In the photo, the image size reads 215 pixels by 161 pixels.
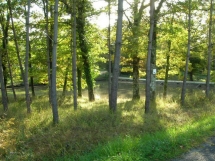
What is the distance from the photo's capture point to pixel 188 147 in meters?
5.16

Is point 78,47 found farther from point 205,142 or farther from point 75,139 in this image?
point 205,142

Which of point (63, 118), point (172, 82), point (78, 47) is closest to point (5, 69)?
point (78, 47)

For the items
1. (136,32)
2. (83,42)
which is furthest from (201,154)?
(83,42)

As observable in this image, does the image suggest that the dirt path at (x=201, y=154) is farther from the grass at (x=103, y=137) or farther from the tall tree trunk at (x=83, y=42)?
the tall tree trunk at (x=83, y=42)

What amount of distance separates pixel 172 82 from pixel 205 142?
3207 centimetres

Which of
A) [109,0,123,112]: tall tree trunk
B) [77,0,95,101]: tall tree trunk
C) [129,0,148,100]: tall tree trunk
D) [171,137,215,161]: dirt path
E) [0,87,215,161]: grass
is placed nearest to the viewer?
[171,137,215,161]: dirt path

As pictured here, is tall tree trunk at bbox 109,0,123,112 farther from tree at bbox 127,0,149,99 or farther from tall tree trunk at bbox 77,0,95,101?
tall tree trunk at bbox 77,0,95,101

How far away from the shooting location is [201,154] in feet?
15.8

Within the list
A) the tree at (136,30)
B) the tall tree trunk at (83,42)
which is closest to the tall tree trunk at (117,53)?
the tree at (136,30)

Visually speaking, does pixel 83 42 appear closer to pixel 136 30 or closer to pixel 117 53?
pixel 136 30

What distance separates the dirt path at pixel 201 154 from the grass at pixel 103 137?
6.9 inches

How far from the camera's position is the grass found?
16.6 feet

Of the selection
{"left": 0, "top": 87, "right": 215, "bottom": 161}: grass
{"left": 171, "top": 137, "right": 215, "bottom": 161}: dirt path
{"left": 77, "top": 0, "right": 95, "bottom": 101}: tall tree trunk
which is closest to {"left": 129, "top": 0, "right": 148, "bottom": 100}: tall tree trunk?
{"left": 77, "top": 0, "right": 95, "bottom": 101}: tall tree trunk

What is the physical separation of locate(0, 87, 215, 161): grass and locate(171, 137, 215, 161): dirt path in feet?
0.57
